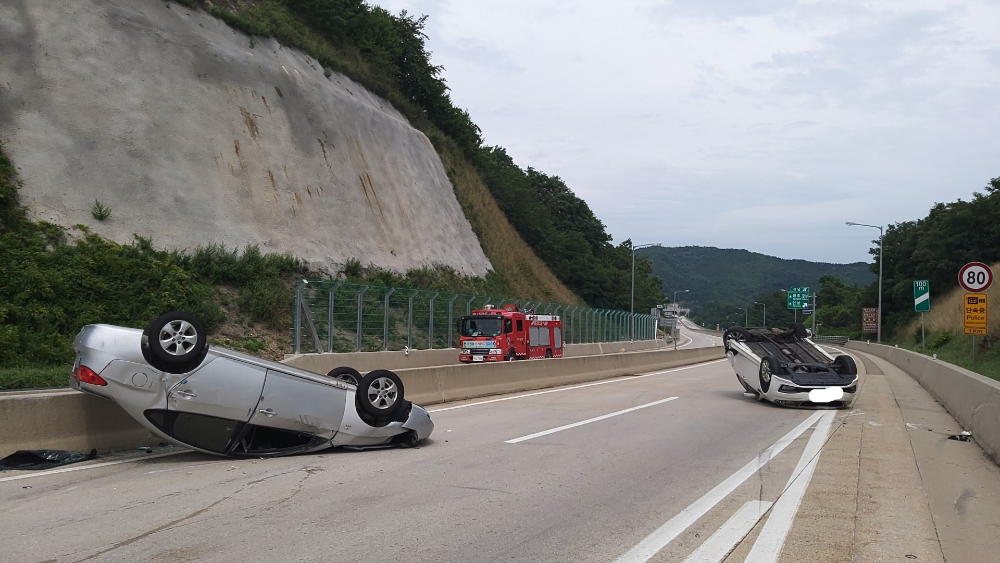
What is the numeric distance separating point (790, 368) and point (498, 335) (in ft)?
47.5

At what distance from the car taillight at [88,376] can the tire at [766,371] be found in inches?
509

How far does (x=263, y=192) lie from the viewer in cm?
3297

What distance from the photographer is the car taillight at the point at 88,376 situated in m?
8.20

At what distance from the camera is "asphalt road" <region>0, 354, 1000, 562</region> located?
5.94 m

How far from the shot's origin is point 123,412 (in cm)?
960

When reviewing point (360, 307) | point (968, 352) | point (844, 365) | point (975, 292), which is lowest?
point (968, 352)

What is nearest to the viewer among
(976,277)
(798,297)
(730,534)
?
(730,534)

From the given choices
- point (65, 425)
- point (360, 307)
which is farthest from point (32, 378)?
point (360, 307)

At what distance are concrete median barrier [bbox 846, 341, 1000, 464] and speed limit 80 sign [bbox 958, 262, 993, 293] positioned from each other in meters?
1.80

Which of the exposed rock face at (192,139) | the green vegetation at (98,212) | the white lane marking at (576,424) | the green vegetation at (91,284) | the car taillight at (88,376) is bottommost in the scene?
the white lane marking at (576,424)

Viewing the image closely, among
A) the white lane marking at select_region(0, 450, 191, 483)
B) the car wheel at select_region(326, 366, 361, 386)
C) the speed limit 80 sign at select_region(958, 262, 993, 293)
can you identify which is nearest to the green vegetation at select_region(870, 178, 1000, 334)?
the speed limit 80 sign at select_region(958, 262, 993, 293)

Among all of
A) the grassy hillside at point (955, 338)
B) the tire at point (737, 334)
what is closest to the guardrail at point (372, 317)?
the tire at point (737, 334)

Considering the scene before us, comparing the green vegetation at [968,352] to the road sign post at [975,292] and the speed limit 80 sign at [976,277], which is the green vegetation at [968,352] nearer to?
the road sign post at [975,292]

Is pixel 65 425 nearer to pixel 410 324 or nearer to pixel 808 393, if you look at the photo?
pixel 808 393
